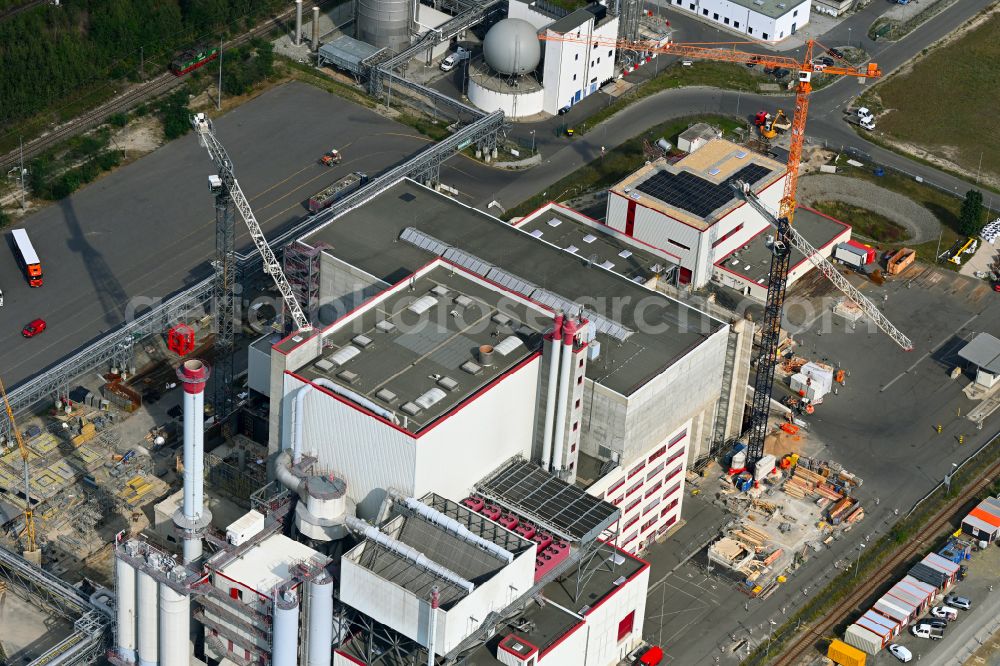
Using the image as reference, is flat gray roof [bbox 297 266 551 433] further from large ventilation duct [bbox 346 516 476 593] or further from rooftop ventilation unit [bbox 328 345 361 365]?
large ventilation duct [bbox 346 516 476 593]

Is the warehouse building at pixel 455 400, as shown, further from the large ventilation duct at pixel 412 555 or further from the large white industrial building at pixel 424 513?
the large ventilation duct at pixel 412 555

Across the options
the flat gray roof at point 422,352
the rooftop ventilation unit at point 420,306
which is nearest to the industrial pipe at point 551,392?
the flat gray roof at point 422,352

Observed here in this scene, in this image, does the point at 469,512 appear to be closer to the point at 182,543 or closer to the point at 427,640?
the point at 427,640

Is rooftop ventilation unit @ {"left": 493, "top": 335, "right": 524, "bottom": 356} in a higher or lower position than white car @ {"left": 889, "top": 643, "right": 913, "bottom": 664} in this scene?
higher

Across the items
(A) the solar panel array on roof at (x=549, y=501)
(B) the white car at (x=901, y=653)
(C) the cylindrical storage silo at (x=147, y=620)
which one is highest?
(A) the solar panel array on roof at (x=549, y=501)

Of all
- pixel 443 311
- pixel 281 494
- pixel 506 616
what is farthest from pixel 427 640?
pixel 443 311

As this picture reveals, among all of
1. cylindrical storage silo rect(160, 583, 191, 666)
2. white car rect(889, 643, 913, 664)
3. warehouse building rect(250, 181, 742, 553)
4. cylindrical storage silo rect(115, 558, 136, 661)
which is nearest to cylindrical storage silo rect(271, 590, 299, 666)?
cylindrical storage silo rect(160, 583, 191, 666)
